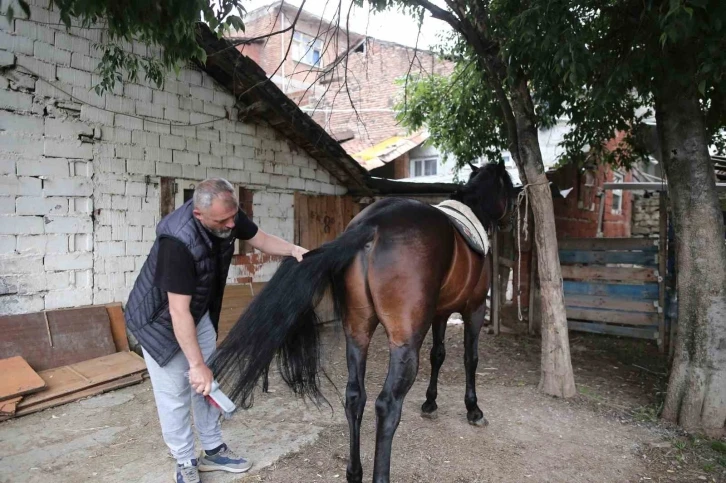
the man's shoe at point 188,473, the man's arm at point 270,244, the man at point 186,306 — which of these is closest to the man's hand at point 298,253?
the man at point 186,306

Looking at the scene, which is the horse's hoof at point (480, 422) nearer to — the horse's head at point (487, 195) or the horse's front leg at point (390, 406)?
the horse's front leg at point (390, 406)

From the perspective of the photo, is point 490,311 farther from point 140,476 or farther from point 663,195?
point 140,476

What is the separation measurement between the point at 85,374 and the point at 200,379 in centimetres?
293

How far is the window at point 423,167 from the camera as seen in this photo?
14703mm

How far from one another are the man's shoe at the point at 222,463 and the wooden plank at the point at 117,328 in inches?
104

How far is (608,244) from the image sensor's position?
7.24 metres

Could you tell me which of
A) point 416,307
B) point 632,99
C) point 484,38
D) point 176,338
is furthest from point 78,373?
point 632,99

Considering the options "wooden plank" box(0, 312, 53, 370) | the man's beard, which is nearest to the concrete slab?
"wooden plank" box(0, 312, 53, 370)

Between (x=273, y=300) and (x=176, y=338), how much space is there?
0.54 meters

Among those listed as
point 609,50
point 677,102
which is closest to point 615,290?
point 677,102

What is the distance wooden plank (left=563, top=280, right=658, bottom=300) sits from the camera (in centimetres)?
681

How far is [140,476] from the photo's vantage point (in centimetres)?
309

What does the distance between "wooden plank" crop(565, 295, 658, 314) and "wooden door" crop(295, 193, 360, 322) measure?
3802 millimetres

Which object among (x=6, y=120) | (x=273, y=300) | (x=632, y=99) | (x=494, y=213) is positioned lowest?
(x=273, y=300)
